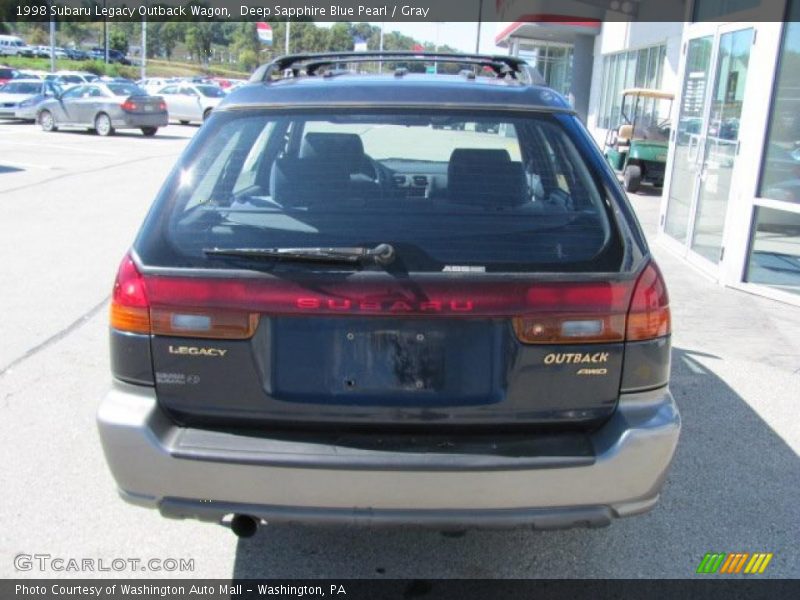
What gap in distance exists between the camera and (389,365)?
2496 mm

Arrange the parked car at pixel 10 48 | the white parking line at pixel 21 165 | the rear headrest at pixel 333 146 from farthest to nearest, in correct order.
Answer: the parked car at pixel 10 48 < the white parking line at pixel 21 165 < the rear headrest at pixel 333 146

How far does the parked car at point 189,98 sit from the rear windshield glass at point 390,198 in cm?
2802

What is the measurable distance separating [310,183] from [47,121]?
2488cm

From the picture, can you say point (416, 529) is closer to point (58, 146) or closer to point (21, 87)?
point (58, 146)

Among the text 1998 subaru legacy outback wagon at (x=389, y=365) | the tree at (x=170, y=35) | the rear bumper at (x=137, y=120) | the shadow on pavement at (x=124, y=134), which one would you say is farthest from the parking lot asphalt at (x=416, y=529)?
the tree at (x=170, y=35)

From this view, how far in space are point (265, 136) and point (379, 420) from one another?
133 centimetres

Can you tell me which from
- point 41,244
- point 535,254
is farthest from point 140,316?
point 41,244

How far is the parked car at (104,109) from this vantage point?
23844mm

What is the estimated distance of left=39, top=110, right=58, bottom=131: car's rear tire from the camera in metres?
24.5

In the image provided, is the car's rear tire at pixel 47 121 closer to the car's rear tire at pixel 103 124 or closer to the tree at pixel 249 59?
the car's rear tire at pixel 103 124

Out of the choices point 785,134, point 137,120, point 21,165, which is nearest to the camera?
point 785,134

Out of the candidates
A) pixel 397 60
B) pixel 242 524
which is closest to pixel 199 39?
pixel 397 60

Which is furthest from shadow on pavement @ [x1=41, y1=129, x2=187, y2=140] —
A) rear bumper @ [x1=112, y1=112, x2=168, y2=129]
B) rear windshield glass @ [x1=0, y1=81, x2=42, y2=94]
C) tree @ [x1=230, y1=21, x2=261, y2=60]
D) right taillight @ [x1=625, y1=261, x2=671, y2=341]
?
tree @ [x1=230, y1=21, x2=261, y2=60]

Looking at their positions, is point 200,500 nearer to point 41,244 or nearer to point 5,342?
point 5,342
